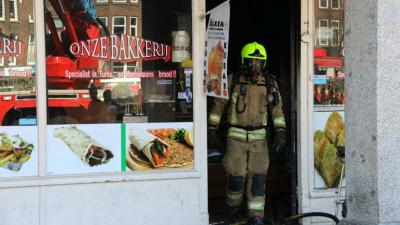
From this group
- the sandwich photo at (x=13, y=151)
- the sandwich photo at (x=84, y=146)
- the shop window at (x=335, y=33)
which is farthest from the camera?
the shop window at (x=335, y=33)

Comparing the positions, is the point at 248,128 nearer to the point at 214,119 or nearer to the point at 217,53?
the point at 214,119

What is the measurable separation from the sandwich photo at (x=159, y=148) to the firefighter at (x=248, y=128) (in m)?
0.36

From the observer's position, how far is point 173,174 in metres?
6.24

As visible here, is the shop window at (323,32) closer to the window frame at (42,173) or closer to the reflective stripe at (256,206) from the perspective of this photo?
the reflective stripe at (256,206)

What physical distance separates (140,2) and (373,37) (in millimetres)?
2901

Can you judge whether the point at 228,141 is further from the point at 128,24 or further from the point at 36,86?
the point at 36,86

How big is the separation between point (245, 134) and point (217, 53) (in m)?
0.95

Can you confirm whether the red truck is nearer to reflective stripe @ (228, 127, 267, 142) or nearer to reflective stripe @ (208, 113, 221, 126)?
reflective stripe @ (208, 113, 221, 126)

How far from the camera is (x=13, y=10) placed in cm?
579

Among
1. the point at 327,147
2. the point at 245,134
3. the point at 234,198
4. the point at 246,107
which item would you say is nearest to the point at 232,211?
the point at 234,198

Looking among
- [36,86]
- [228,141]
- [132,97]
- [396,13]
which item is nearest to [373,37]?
[396,13]

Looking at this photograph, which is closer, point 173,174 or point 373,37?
point 373,37

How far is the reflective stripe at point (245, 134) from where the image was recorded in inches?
246

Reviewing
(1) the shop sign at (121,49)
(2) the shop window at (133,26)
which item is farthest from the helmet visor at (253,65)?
(2) the shop window at (133,26)
